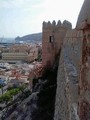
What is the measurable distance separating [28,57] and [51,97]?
69.5 meters

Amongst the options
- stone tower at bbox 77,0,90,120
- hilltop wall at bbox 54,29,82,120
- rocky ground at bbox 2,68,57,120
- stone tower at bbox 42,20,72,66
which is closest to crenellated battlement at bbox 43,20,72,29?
stone tower at bbox 42,20,72,66

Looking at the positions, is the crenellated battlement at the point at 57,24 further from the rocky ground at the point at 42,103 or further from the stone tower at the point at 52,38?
the rocky ground at the point at 42,103

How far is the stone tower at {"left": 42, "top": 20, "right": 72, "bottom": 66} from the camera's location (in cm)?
2191

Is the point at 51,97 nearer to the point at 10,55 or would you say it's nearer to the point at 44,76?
the point at 44,76

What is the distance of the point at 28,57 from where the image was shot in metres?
86.7

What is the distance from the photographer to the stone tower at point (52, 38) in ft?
71.9

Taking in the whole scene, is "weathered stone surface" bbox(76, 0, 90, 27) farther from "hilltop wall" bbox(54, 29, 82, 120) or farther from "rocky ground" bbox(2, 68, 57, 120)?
"rocky ground" bbox(2, 68, 57, 120)

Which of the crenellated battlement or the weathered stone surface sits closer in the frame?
the weathered stone surface

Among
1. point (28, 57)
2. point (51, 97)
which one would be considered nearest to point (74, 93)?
point (51, 97)

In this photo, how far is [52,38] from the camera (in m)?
22.0

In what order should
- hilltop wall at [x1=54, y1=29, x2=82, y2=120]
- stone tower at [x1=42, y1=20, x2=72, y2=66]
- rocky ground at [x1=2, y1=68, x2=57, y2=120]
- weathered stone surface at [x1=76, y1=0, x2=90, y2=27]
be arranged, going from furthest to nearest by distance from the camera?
stone tower at [x1=42, y1=20, x2=72, y2=66] → rocky ground at [x1=2, y1=68, x2=57, y2=120] → hilltop wall at [x1=54, y1=29, x2=82, y2=120] → weathered stone surface at [x1=76, y1=0, x2=90, y2=27]

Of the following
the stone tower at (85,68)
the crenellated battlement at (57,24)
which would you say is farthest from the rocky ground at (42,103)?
the stone tower at (85,68)

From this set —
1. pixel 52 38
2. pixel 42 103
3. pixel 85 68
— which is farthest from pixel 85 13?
pixel 52 38

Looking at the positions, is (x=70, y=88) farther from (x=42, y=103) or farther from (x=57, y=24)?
(x=57, y=24)
